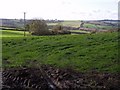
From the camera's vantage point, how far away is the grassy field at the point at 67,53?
19922mm

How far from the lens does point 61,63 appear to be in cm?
2069

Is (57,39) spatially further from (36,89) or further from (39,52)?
(36,89)

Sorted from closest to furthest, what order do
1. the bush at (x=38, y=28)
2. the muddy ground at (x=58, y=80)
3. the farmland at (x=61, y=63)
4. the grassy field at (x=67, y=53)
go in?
the muddy ground at (x=58, y=80)
the farmland at (x=61, y=63)
the grassy field at (x=67, y=53)
the bush at (x=38, y=28)

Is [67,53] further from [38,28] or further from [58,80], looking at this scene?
[38,28]

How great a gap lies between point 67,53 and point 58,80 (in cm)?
845

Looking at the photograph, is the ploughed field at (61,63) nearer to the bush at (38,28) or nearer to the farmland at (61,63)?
the farmland at (61,63)

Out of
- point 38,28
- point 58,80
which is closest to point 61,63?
point 58,80

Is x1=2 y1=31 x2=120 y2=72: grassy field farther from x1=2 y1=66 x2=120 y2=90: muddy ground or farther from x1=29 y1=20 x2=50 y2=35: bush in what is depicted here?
x1=29 y1=20 x2=50 y2=35: bush

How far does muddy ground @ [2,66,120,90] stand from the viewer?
13688 millimetres

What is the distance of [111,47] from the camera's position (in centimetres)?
2388

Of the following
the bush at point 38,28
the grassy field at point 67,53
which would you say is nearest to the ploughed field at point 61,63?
the grassy field at point 67,53

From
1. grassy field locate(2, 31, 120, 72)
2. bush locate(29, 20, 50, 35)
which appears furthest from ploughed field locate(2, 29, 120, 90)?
bush locate(29, 20, 50, 35)

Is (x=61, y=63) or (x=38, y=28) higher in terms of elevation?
(x=38, y=28)

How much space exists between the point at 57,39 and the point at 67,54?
302 inches
